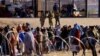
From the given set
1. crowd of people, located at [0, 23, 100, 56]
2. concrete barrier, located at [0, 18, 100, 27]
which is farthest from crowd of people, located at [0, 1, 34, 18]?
crowd of people, located at [0, 23, 100, 56]

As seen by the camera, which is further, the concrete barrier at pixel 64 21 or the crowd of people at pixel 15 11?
the crowd of people at pixel 15 11

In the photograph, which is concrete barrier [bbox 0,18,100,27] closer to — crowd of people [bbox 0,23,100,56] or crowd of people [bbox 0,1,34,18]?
crowd of people [bbox 0,1,34,18]

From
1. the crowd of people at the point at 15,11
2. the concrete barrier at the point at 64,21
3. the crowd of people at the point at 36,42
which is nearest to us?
the crowd of people at the point at 36,42

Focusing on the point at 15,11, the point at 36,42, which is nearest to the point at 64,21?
the point at 15,11

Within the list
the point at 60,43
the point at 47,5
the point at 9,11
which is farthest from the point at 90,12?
the point at 60,43

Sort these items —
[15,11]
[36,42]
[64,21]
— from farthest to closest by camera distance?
[15,11], [64,21], [36,42]

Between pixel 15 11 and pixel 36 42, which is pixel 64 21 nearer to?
pixel 15 11

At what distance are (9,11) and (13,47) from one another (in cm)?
2374

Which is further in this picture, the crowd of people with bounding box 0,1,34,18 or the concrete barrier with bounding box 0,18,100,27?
the crowd of people with bounding box 0,1,34,18

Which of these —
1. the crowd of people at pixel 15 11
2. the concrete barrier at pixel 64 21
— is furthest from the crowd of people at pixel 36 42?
the crowd of people at pixel 15 11

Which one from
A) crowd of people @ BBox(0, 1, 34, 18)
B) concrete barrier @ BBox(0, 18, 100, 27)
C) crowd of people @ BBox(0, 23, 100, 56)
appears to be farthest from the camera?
crowd of people @ BBox(0, 1, 34, 18)

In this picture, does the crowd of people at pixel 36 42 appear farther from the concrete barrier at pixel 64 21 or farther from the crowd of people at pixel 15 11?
the crowd of people at pixel 15 11

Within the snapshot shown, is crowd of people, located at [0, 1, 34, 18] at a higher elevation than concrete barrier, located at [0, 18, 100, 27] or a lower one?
higher

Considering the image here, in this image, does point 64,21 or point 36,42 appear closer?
point 36,42
